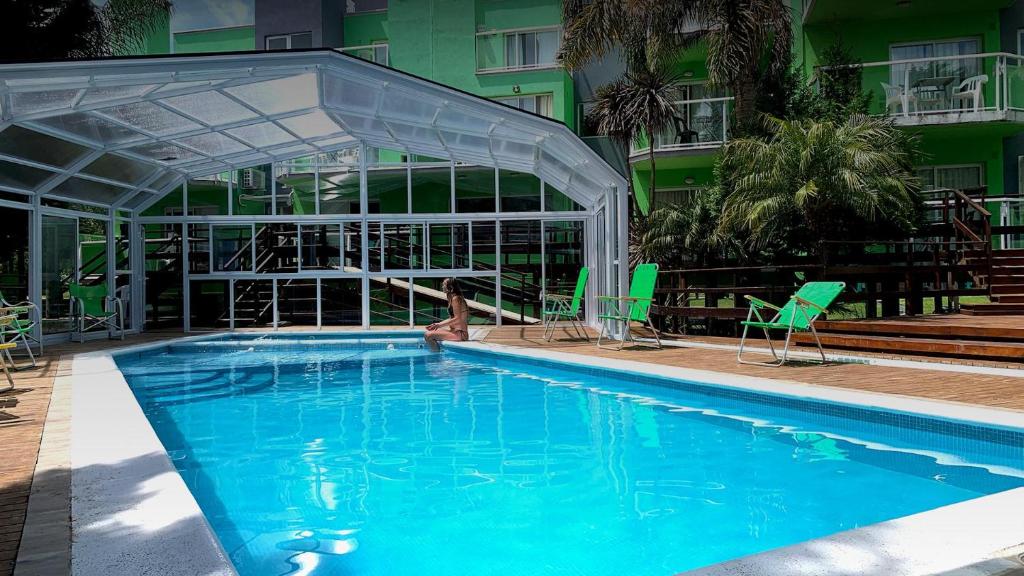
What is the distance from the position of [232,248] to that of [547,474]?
39.4 feet

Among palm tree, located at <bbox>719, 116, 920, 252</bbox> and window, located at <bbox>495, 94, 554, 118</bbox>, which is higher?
window, located at <bbox>495, 94, 554, 118</bbox>

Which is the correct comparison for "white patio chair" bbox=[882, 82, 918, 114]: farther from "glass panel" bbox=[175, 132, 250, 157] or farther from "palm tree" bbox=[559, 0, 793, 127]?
"glass panel" bbox=[175, 132, 250, 157]

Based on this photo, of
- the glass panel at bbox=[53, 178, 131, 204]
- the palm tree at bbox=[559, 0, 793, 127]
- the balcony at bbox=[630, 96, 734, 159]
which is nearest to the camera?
the glass panel at bbox=[53, 178, 131, 204]

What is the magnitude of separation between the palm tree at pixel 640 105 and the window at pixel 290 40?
435 inches

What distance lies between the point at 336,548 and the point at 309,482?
1009 mm

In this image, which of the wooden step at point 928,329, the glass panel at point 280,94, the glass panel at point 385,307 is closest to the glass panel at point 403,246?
the glass panel at point 385,307

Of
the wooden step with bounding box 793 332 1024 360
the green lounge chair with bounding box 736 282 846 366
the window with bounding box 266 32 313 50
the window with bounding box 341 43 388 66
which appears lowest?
the wooden step with bounding box 793 332 1024 360

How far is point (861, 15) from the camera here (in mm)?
16422

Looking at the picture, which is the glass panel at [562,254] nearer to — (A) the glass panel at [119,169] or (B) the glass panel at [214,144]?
(B) the glass panel at [214,144]

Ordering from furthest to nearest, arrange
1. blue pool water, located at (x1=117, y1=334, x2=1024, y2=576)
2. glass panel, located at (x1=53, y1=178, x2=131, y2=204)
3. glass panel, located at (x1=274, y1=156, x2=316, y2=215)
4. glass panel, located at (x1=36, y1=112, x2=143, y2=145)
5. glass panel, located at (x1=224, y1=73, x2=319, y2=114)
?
glass panel, located at (x1=274, y1=156, x2=316, y2=215)
glass panel, located at (x1=53, y1=178, x2=131, y2=204)
glass panel, located at (x1=36, y1=112, x2=143, y2=145)
glass panel, located at (x1=224, y1=73, x2=319, y2=114)
blue pool water, located at (x1=117, y1=334, x2=1024, y2=576)

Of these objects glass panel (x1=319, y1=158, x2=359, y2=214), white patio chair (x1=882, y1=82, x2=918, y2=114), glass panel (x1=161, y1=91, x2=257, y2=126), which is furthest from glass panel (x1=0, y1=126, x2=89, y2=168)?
white patio chair (x1=882, y1=82, x2=918, y2=114)

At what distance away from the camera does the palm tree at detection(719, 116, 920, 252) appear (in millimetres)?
10258

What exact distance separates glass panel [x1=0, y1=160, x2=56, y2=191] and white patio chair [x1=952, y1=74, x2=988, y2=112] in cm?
1603

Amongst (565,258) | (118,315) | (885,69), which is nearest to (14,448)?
(118,315)
